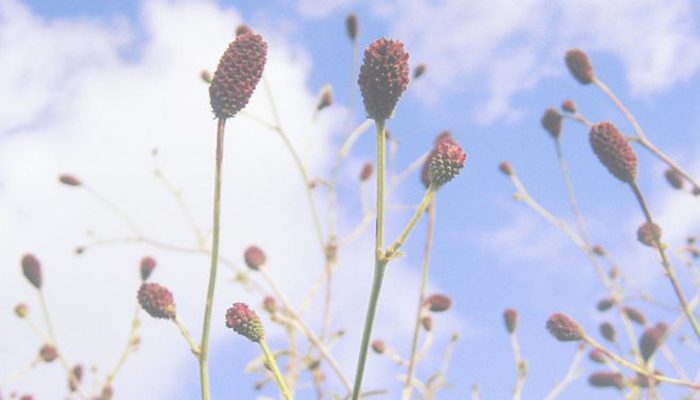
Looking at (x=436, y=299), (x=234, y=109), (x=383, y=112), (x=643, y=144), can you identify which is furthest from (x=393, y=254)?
(x=436, y=299)

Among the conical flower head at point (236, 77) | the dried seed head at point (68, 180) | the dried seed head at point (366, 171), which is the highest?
the dried seed head at point (366, 171)

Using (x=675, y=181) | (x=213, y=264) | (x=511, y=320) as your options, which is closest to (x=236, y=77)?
(x=213, y=264)

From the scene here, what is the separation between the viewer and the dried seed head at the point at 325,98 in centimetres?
348

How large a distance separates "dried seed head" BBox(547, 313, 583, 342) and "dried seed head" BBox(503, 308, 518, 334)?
0.82 m

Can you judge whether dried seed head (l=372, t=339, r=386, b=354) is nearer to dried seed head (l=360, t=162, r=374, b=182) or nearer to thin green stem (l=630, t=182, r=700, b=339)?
dried seed head (l=360, t=162, r=374, b=182)

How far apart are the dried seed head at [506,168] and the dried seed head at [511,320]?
24.3 inches

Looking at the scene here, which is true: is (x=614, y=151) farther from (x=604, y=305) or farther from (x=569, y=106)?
(x=604, y=305)

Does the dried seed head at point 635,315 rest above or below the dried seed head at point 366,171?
below

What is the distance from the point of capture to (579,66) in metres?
3.03

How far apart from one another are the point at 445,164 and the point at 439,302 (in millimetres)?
1950

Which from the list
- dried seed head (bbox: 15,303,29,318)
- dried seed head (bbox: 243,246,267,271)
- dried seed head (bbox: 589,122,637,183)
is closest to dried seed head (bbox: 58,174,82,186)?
dried seed head (bbox: 15,303,29,318)

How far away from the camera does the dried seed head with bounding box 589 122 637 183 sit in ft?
6.86

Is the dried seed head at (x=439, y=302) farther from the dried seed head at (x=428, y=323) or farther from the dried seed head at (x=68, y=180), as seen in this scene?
the dried seed head at (x=68, y=180)

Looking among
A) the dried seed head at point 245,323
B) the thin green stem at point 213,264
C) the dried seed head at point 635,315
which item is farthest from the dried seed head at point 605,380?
the thin green stem at point 213,264
